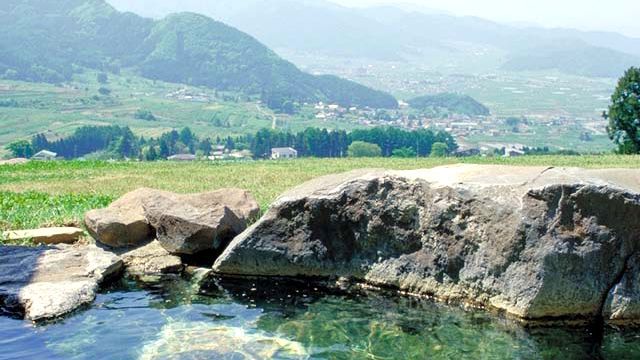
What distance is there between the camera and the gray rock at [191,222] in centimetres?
1384

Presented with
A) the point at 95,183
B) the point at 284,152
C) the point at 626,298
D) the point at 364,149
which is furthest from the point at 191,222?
the point at 284,152

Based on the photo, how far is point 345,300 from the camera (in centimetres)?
1209

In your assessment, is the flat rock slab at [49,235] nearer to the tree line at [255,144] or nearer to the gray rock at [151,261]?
the gray rock at [151,261]

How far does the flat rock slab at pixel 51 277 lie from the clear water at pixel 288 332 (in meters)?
0.31

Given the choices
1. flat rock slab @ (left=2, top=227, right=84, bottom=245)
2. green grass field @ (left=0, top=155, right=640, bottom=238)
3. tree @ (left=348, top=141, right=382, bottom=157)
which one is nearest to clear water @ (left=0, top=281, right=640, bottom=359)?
flat rock slab @ (left=2, top=227, right=84, bottom=245)

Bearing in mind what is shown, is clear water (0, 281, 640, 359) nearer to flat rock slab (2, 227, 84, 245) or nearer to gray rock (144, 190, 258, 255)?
gray rock (144, 190, 258, 255)

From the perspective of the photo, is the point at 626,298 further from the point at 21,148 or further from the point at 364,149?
the point at 21,148

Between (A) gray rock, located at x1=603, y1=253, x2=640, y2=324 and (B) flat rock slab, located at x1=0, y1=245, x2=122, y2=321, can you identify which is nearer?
(A) gray rock, located at x1=603, y1=253, x2=640, y2=324

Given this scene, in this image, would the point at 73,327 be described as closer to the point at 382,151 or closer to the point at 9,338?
the point at 9,338

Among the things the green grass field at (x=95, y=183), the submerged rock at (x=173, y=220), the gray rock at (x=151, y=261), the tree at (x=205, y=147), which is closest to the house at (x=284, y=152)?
the tree at (x=205, y=147)

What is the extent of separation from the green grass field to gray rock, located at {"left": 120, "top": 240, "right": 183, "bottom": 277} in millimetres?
3293

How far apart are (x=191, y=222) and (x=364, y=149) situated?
3013 inches

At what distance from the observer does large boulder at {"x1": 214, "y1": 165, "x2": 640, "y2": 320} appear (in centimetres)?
1088

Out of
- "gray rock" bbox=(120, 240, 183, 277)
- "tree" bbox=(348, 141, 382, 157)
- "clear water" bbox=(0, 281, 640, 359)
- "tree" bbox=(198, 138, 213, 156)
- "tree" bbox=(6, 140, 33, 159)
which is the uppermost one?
"gray rock" bbox=(120, 240, 183, 277)
